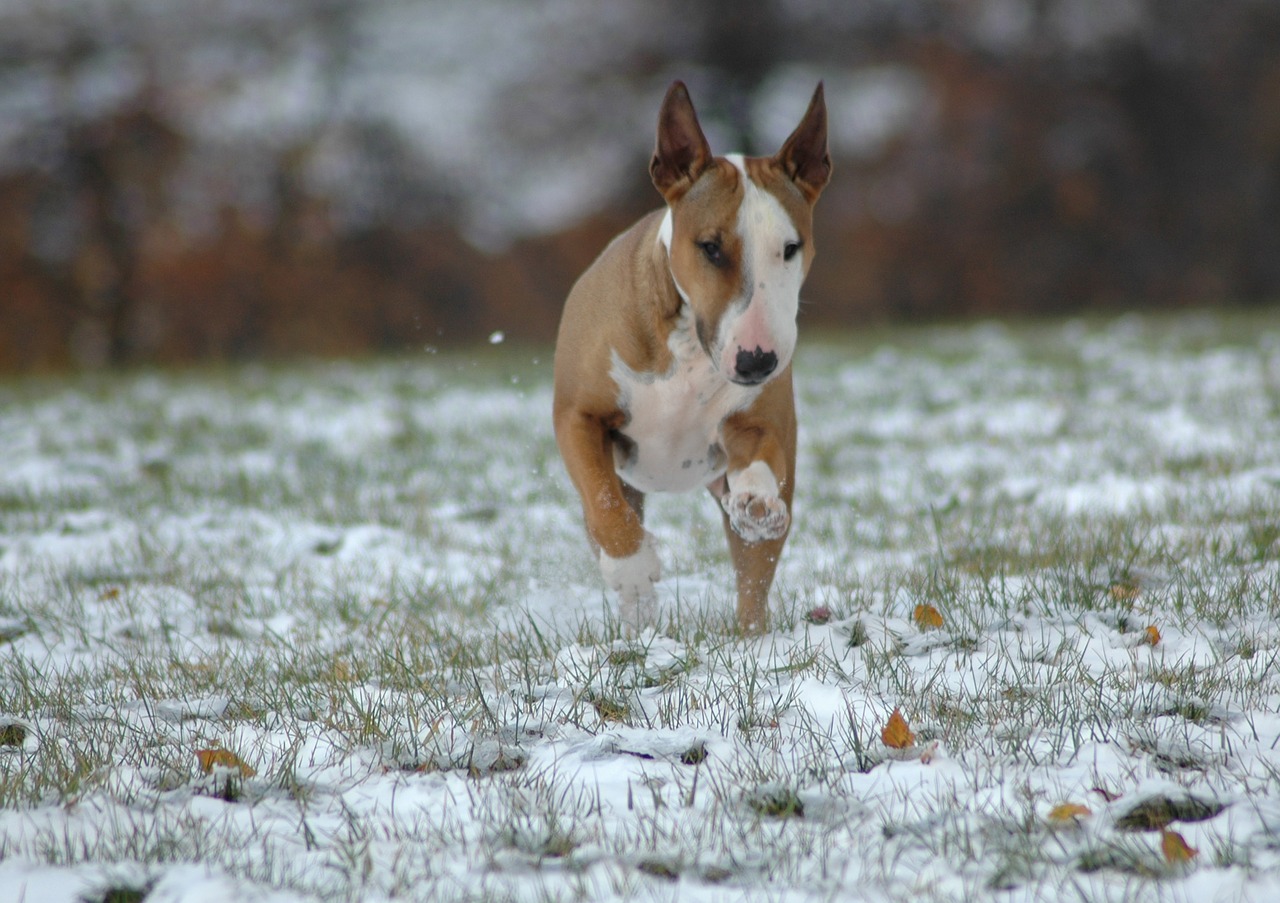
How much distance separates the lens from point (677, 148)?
3377 millimetres

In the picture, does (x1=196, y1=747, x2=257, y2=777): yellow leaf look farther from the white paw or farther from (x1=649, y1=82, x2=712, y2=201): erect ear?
(x1=649, y1=82, x2=712, y2=201): erect ear

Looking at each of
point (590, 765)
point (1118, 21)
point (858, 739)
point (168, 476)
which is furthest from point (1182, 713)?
point (1118, 21)

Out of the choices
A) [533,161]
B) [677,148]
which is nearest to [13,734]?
[677,148]

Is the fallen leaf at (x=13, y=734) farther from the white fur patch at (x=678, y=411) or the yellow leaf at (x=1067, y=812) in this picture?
the yellow leaf at (x=1067, y=812)

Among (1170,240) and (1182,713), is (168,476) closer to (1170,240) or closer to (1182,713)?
(1182,713)

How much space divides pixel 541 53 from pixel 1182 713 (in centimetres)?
1875

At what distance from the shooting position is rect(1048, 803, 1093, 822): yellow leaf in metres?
2.12

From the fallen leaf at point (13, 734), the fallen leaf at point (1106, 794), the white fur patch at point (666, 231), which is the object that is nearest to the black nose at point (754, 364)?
the white fur patch at point (666, 231)

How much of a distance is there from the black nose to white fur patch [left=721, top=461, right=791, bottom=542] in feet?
1.27

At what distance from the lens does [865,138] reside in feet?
61.2

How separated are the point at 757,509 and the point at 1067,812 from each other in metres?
1.31

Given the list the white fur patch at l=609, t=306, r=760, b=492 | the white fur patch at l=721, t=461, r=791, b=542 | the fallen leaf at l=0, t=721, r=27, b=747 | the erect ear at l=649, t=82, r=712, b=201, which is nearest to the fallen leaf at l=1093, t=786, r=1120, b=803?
the white fur patch at l=721, t=461, r=791, b=542

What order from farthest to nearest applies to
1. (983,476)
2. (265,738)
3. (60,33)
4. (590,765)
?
1. (60,33)
2. (983,476)
3. (265,738)
4. (590,765)

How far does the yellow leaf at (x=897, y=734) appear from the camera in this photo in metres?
2.50
